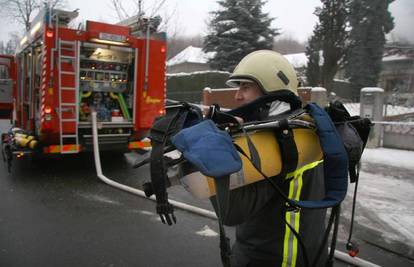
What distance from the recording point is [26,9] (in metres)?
24.5

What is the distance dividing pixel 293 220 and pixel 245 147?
16.0 inches

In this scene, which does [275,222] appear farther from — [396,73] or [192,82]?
[396,73]

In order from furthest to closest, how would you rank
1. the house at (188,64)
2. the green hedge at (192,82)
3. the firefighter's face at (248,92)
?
1. the house at (188,64)
2. the green hedge at (192,82)
3. the firefighter's face at (248,92)

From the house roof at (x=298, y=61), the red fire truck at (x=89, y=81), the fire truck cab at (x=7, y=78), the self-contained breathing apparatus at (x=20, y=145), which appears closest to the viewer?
the red fire truck at (x=89, y=81)

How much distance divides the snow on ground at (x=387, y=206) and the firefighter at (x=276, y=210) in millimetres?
3235

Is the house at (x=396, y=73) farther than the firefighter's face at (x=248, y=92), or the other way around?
the house at (x=396, y=73)

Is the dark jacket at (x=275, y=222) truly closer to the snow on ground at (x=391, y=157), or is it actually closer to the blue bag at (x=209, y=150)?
the blue bag at (x=209, y=150)

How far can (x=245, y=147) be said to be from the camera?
4.01 ft

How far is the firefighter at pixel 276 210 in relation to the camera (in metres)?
1.40

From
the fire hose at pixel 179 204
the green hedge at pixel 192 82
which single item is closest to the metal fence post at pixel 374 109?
the fire hose at pixel 179 204

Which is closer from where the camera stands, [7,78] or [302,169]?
[302,169]

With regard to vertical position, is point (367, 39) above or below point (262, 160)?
above

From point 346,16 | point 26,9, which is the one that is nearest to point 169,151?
point 346,16

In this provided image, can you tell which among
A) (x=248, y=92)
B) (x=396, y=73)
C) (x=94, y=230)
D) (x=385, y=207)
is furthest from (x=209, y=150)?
(x=396, y=73)
